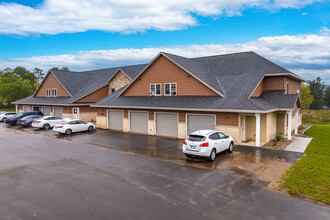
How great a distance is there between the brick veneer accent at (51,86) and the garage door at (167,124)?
20736mm

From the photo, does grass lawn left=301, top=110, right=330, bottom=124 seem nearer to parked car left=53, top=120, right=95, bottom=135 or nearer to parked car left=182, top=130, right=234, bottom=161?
parked car left=182, top=130, right=234, bottom=161

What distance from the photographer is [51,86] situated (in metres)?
40.8

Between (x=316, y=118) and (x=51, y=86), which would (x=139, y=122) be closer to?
(x=51, y=86)

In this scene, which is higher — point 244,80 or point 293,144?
point 244,80

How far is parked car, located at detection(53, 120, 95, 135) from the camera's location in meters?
23.8

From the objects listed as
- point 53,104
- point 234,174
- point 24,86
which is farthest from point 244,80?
point 24,86

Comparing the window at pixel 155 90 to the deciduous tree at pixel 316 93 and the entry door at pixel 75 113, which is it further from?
the deciduous tree at pixel 316 93

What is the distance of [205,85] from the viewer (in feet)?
71.3

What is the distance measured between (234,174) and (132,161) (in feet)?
19.3

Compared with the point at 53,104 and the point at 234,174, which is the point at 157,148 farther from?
the point at 53,104

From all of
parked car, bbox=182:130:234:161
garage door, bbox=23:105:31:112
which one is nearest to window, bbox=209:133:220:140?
parked car, bbox=182:130:234:161

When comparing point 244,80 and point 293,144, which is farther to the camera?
point 244,80

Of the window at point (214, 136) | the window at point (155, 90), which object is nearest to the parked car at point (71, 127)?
the window at point (155, 90)

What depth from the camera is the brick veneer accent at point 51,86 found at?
3856 centimetres
